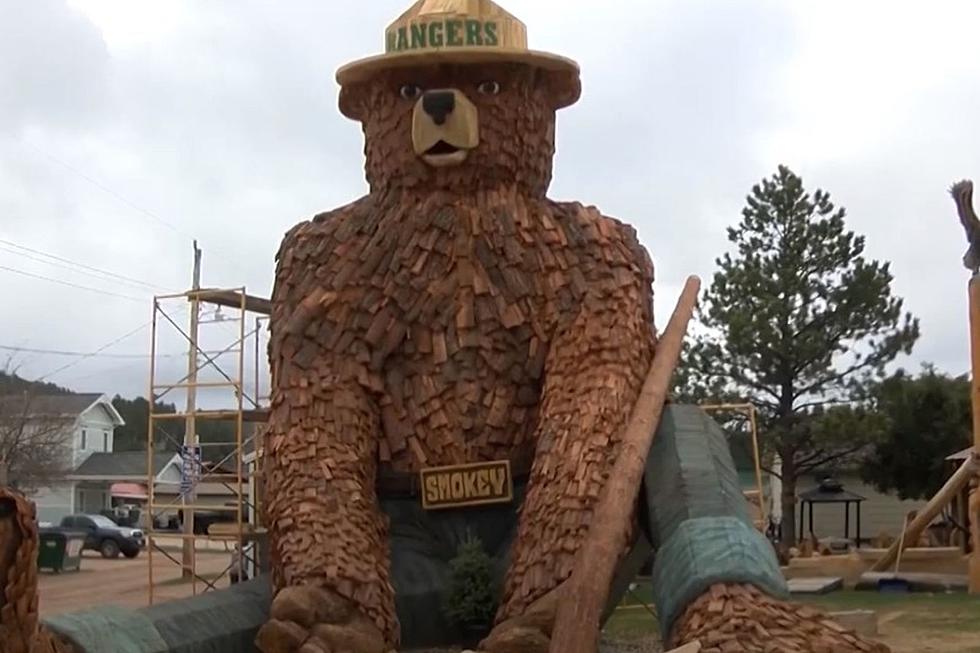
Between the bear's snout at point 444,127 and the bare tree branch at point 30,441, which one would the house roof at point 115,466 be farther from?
the bear's snout at point 444,127

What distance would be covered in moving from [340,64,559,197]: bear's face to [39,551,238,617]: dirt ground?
6612 millimetres

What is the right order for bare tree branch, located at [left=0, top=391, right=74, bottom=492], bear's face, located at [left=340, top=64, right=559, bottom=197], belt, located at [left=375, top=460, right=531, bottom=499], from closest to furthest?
belt, located at [left=375, top=460, right=531, bottom=499] → bear's face, located at [left=340, top=64, right=559, bottom=197] → bare tree branch, located at [left=0, top=391, right=74, bottom=492]

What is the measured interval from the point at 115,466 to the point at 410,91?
33579 mm

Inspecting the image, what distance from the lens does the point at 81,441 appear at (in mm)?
37812

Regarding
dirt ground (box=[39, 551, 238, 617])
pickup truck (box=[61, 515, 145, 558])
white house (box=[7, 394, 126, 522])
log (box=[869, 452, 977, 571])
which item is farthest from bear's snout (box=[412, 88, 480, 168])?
white house (box=[7, 394, 126, 522])

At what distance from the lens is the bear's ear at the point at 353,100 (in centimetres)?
472

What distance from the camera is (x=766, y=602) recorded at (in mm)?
3301

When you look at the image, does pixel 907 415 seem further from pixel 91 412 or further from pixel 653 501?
pixel 91 412

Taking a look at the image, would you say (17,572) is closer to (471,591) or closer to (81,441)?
(471,591)

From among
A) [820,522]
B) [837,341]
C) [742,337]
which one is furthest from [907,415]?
[820,522]

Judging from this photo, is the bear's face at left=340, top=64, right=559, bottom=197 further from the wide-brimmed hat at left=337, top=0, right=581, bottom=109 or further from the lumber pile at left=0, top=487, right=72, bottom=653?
the lumber pile at left=0, top=487, right=72, bottom=653

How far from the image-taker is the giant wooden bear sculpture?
13.6ft

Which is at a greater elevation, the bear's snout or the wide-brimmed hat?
the wide-brimmed hat

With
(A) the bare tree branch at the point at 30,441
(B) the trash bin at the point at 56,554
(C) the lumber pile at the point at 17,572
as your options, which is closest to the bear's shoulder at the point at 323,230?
(C) the lumber pile at the point at 17,572
